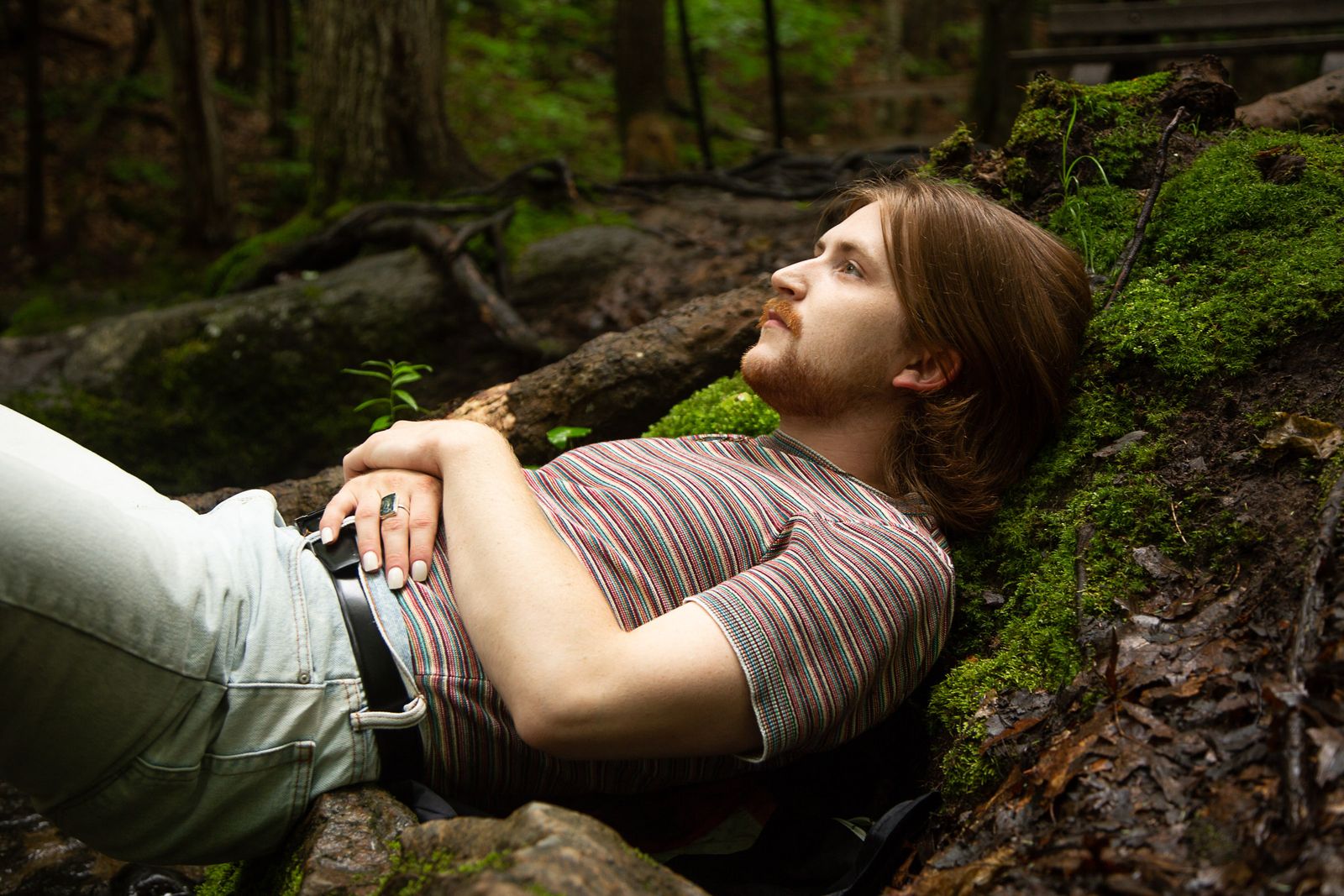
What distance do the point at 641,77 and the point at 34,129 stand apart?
200 inches

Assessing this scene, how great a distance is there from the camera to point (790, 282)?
8.03 feet

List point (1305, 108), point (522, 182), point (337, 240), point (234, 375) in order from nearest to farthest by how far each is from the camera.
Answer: point (1305, 108)
point (234, 375)
point (337, 240)
point (522, 182)

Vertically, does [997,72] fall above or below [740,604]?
above

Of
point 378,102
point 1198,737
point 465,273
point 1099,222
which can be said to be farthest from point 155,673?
point 378,102

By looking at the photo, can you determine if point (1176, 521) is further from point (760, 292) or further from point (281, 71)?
point (281, 71)

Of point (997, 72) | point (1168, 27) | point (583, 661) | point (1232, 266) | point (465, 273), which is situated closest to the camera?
point (583, 661)

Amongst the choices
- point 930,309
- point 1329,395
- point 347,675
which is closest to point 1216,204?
point 1329,395

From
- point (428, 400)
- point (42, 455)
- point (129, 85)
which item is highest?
point (129, 85)

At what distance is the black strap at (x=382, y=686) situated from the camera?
191 cm

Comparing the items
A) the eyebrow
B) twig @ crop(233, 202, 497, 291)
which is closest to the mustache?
the eyebrow

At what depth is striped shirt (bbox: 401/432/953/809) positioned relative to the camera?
1796 mm

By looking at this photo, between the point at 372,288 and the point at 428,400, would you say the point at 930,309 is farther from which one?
the point at 372,288

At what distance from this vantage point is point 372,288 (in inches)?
208

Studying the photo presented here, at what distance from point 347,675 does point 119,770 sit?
16.9 inches
